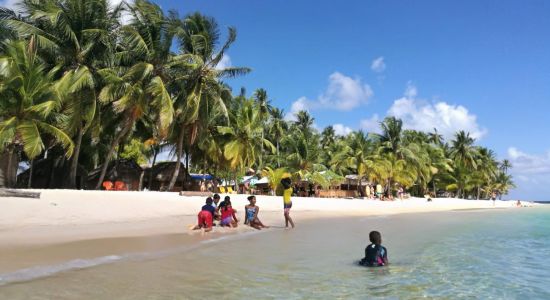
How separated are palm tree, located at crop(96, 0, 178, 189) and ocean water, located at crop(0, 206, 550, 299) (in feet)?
40.8

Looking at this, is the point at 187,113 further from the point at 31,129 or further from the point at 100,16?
the point at 31,129

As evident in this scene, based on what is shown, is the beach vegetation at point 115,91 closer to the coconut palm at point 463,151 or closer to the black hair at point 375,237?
the black hair at point 375,237

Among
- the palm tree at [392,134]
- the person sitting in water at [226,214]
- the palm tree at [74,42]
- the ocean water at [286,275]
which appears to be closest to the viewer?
the ocean water at [286,275]

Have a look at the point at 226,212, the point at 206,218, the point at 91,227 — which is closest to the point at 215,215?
the point at 226,212

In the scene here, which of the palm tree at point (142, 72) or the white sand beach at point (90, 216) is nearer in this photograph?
the white sand beach at point (90, 216)

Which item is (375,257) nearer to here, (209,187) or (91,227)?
(91,227)

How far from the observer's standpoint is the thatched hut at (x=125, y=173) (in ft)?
93.2

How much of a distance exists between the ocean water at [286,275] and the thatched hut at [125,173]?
2023 cm

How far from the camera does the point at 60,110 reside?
70.0 ft

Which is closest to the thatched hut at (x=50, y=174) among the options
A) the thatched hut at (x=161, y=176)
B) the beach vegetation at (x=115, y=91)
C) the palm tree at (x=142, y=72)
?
the beach vegetation at (x=115, y=91)

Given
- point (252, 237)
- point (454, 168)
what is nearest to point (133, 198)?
point (252, 237)

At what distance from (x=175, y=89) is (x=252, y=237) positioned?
51.4ft

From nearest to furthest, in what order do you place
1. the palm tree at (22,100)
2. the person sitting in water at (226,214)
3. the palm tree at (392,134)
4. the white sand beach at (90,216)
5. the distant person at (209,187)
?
1. the white sand beach at (90,216)
2. the person sitting in water at (226,214)
3. the palm tree at (22,100)
4. the distant person at (209,187)
5. the palm tree at (392,134)

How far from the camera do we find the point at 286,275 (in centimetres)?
665
